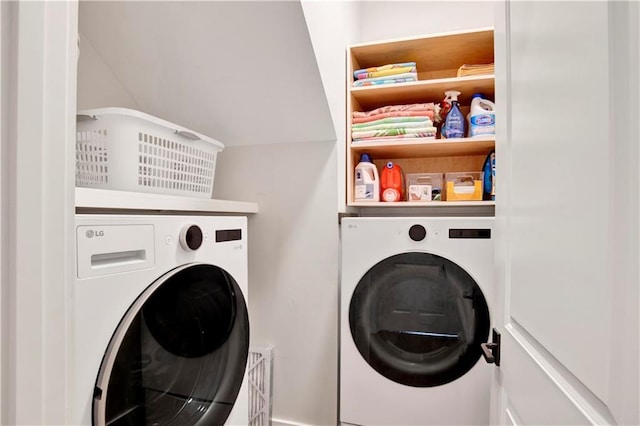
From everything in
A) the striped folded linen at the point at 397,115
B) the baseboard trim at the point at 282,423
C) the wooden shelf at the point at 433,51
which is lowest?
the baseboard trim at the point at 282,423

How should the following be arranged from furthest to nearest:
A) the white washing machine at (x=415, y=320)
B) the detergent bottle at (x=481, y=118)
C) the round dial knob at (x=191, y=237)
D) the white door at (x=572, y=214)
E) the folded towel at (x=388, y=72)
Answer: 1. the folded towel at (x=388, y=72)
2. the detergent bottle at (x=481, y=118)
3. the white washing machine at (x=415, y=320)
4. the round dial knob at (x=191, y=237)
5. the white door at (x=572, y=214)

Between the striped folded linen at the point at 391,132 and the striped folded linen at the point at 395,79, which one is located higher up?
the striped folded linen at the point at 395,79

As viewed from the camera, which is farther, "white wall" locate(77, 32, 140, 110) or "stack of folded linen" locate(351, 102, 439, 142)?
"stack of folded linen" locate(351, 102, 439, 142)

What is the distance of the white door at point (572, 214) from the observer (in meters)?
0.34

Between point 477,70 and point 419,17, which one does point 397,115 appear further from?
point 419,17

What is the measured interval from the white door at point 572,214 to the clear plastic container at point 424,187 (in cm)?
107

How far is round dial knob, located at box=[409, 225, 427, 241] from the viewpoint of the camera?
4.50 ft


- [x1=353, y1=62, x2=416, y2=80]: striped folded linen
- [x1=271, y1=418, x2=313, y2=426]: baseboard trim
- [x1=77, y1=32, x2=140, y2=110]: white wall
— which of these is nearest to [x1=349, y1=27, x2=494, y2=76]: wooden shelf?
[x1=353, y1=62, x2=416, y2=80]: striped folded linen

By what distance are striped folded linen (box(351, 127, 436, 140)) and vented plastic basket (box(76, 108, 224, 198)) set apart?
0.93 m

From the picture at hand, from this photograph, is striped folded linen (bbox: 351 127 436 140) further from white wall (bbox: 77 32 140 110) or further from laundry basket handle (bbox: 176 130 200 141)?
white wall (bbox: 77 32 140 110)

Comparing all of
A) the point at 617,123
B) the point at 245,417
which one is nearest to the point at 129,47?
the point at 245,417

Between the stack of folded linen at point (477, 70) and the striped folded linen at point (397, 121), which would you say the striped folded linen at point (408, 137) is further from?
the stack of folded linen at point (477, 70)

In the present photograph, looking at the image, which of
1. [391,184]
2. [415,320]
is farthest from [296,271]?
[391,184]

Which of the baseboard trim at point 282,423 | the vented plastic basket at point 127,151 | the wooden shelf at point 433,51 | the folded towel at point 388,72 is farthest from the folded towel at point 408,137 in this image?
the baseboard trim at point 282,423
